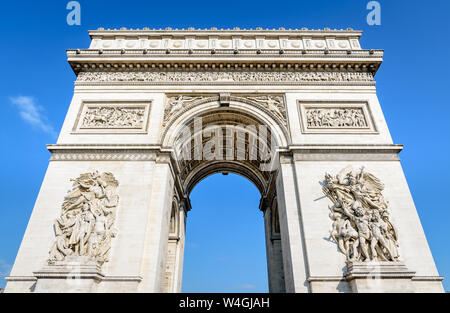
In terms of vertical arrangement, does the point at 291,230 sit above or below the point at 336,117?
below

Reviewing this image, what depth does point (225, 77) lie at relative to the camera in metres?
12.3

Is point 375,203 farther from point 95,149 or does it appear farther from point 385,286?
point 95,149

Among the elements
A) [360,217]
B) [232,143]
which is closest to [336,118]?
[360,217]

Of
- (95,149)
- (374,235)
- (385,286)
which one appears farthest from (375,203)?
(95,149)

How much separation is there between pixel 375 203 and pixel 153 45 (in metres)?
12.0

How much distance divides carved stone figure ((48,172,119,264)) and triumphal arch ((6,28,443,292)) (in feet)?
0.13

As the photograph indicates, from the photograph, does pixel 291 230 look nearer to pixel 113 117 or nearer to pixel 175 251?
pixel 175 251

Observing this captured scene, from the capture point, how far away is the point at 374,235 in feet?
27.7

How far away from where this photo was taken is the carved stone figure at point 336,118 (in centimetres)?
1115

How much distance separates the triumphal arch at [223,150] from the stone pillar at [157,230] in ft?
0.14

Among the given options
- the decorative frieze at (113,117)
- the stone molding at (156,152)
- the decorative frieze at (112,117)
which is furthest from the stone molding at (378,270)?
the decorative frieze at (113,117)

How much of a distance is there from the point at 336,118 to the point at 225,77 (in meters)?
5.14

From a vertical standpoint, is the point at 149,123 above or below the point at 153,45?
below
